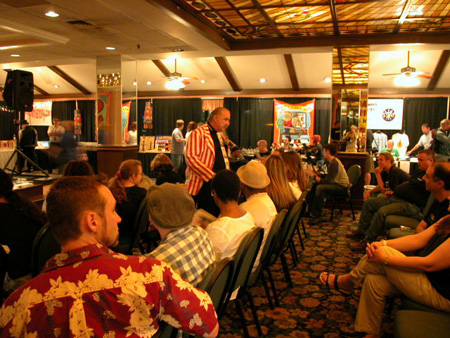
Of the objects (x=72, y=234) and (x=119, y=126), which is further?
(x=119, y=126)

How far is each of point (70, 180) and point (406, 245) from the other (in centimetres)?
216

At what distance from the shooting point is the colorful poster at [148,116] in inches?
516

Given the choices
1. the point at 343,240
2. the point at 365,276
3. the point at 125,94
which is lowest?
the point at 343,240

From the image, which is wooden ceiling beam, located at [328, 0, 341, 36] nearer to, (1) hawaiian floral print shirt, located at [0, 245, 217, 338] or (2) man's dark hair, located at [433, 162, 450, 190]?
(2) man's dark hair, located at [433, 162, 450, 190]

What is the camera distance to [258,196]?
287 cm

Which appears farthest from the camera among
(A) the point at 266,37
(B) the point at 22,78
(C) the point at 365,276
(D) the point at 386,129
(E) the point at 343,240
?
(D) the point at 386,129

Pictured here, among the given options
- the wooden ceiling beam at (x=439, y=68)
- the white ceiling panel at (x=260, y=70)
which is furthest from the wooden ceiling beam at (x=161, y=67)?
the wooden ceiling beam at (x=439, y=68)

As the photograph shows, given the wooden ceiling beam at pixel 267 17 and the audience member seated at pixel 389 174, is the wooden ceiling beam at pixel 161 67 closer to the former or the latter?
the wooden ceiling beam at pixel 267 17

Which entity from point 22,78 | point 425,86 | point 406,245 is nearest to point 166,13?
point 22,78

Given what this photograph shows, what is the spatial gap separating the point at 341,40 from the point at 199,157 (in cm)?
438

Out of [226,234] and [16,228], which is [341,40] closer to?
[226,234]

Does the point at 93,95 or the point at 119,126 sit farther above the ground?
the point at 93,95

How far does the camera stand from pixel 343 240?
4.67m

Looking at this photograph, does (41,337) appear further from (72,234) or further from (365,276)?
(365,276)
